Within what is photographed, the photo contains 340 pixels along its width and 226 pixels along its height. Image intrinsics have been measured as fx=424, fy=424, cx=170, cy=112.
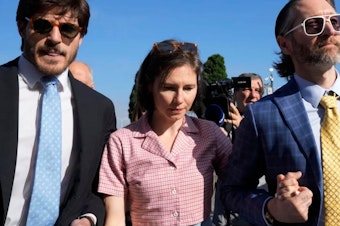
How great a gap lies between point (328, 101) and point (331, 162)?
0.30 meters

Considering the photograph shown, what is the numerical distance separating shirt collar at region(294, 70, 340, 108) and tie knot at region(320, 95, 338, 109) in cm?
3

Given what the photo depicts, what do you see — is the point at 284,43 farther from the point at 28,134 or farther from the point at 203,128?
the point at 28,134

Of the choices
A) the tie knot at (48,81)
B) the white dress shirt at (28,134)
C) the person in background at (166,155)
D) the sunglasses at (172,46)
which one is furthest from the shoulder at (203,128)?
the tie knot at (48,81)

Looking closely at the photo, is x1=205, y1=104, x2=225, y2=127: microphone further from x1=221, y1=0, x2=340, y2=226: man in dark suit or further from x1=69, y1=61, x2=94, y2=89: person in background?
x1=69, y1=61, x2=94, y2=89: person in background

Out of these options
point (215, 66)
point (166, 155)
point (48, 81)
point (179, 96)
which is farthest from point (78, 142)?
point (215, 66)

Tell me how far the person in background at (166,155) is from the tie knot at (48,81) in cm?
42

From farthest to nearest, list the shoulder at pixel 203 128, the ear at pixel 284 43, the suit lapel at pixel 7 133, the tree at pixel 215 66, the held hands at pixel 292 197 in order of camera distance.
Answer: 1. the tree at pixel 215 66
2. the shoulder at pixel 203 128
3. the ear at pixel 284 43
4. the suit lapel at pixel 7 133
5. the held hands at pixel 292 197

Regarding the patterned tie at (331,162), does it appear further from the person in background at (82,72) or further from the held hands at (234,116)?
the person in background at (82,72)

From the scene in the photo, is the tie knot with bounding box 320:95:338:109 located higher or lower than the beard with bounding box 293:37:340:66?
lower

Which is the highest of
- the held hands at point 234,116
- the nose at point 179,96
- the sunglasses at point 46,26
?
the sunglasses at point 46,26

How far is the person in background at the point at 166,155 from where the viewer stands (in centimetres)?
218

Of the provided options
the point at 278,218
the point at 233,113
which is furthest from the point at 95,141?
the point at 233,113

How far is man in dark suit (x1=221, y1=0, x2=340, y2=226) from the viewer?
6.21 feet

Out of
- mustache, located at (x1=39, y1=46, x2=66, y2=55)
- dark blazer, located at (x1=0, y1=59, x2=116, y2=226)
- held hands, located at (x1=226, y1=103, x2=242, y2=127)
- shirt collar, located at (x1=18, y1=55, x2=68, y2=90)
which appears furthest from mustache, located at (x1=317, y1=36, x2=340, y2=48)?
held hands, located at (x1=226, y1=103, x2=242, y2=127)
